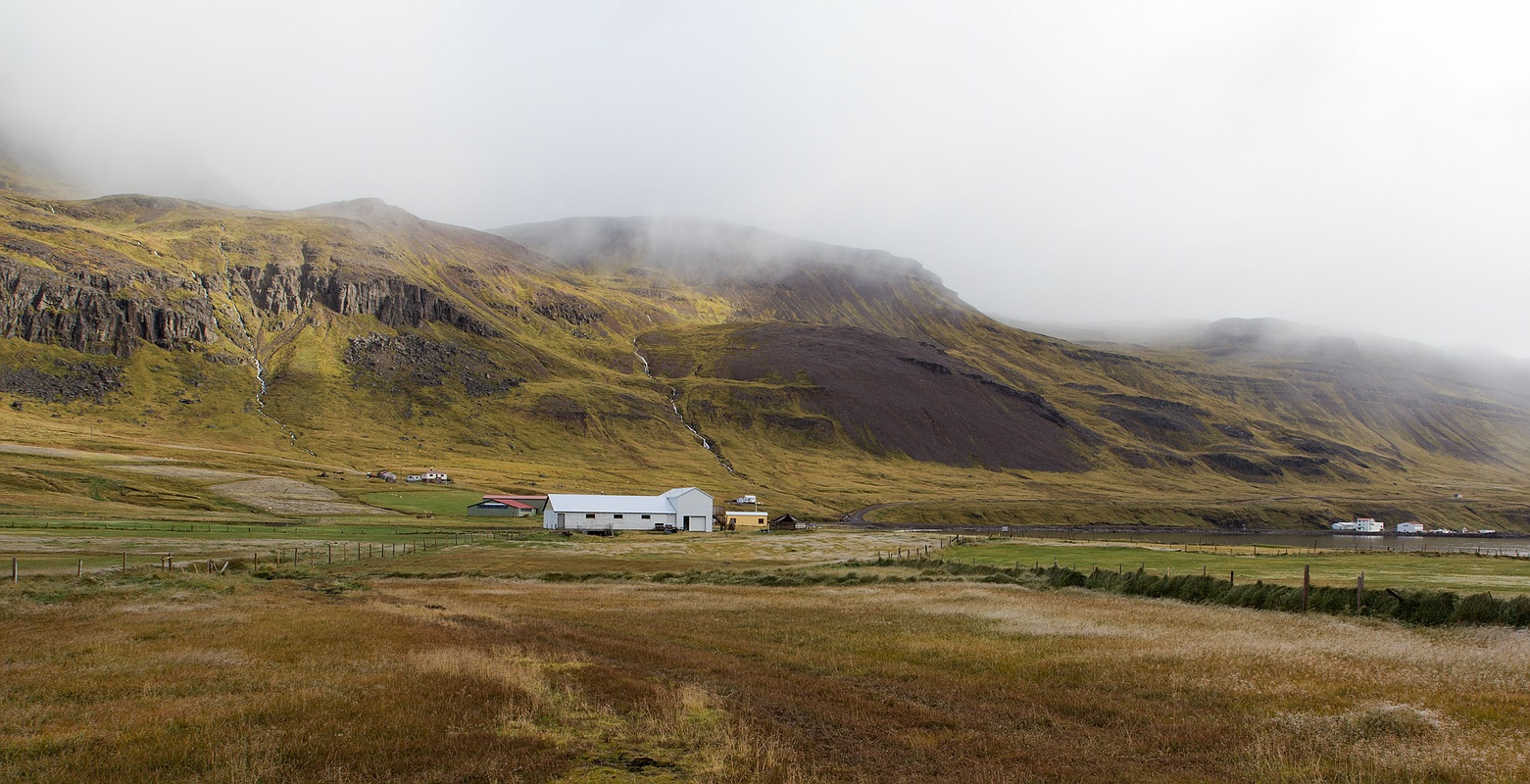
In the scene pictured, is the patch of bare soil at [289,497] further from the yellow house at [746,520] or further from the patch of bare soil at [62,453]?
the yellow house at [746,520]

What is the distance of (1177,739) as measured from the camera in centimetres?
1338

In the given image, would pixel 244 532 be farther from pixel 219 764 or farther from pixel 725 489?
pixel 725 489

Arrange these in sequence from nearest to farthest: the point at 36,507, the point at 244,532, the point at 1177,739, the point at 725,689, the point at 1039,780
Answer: the point at 1039,780, the point at 1177,739, the point at 725,689, the point at 244,532, the point at 36,507

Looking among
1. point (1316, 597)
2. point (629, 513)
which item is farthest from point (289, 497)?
point (1316, 597)

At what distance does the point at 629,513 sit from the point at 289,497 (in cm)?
5019

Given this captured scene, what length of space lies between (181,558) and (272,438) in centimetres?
14840

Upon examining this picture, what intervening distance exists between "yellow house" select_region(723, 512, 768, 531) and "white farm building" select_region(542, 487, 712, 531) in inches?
259

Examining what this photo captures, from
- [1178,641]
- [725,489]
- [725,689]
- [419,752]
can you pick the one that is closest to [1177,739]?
[725,689]

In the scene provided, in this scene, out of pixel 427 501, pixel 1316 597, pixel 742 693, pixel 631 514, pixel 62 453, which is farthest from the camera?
pixel 427 501

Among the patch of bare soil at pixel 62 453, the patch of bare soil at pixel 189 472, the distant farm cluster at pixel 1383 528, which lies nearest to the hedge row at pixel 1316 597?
the patch of bare soil at pixel 189 472

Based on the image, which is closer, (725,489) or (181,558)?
(181,558)

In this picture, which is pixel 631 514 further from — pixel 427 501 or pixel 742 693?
pixel 742 693

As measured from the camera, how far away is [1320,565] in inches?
1935

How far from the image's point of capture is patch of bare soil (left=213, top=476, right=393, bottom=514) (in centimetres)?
11419
